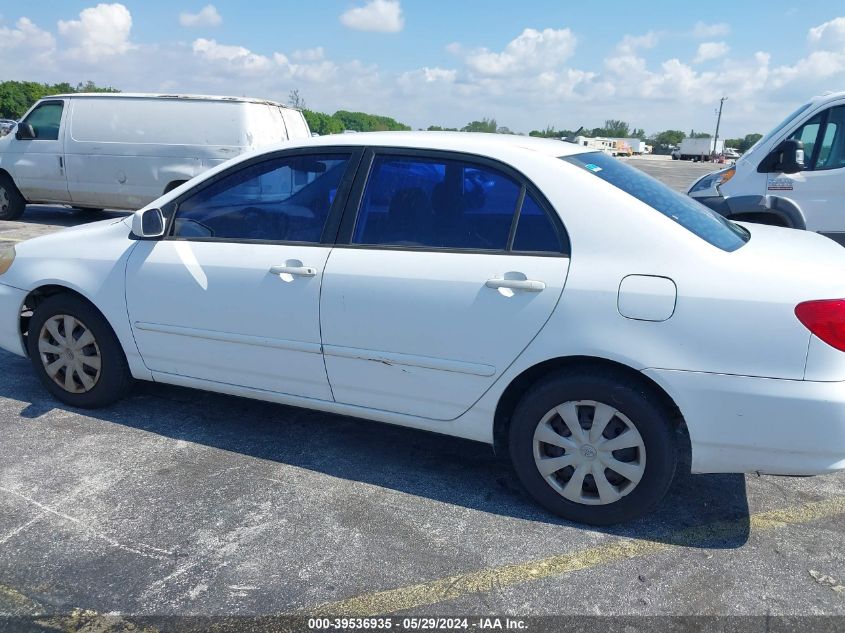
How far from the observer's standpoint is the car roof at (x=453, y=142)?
3.22 m

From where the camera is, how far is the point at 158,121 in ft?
34.0

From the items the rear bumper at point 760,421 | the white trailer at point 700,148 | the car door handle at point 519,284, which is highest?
the car door handle at point 519,284

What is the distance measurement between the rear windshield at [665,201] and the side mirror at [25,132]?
421 inches

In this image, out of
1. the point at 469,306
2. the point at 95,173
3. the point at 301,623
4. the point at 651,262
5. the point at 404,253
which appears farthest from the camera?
the point at 95,173

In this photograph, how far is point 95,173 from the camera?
35.7ft

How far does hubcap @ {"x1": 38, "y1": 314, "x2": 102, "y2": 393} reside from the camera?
3.97 m

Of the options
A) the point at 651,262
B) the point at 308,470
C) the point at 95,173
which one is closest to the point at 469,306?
the point at 651,262

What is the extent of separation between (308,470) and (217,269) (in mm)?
1116

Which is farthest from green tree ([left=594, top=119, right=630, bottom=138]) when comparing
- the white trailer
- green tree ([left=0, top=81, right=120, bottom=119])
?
green tree ([left=0, top=81, right=120, bottom=119])

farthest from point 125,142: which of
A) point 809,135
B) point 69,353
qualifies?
point 809,135

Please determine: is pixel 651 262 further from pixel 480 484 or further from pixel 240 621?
pixel 240 621

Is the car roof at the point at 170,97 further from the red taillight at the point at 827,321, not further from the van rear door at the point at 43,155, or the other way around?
the red taillight at the point at 827,321

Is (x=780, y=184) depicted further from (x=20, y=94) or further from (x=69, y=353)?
(x=20, y=94)

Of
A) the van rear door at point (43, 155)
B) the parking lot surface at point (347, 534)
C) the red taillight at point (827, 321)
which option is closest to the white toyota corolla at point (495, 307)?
the red taillight at point (827, 321)
